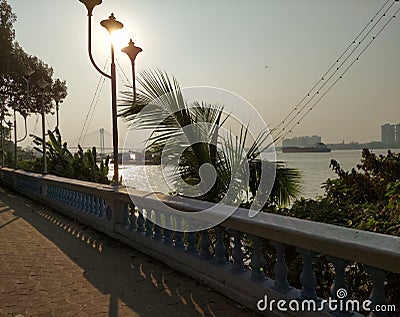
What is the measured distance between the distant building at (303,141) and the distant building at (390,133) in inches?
36.2

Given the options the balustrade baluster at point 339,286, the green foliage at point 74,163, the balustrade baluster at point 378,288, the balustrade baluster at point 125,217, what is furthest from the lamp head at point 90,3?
the green foliage at point 74,163

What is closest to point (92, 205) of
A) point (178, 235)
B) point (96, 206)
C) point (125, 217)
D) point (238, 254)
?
point (96, 206)

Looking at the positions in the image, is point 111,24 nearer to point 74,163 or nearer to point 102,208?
point 102,208

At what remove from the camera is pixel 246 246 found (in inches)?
152

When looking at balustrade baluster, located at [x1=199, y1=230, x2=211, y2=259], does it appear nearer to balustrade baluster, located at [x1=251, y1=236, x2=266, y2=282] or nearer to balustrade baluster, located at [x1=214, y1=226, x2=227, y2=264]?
balustrade baluster, located at [x1=214, y1=226, x2=227, y2=264]

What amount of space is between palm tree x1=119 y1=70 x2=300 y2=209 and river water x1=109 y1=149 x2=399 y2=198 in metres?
0.27

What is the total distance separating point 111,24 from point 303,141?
3.50m

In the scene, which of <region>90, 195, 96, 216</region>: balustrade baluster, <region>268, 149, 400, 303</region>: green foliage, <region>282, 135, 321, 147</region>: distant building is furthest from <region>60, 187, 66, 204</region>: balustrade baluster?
<region>268, 149, 400, 303</region>: green foliage

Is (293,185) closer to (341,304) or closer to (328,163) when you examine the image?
(328,163)

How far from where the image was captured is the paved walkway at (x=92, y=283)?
127 inches

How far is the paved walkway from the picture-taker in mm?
3236

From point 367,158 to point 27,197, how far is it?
1043cm

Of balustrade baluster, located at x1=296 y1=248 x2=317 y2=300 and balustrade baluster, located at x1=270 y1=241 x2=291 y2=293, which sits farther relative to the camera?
balustrade baluster, located at x1=270 y1=241 x2=291 y2=293

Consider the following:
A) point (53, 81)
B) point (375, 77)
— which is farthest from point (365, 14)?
point (53, 81)
